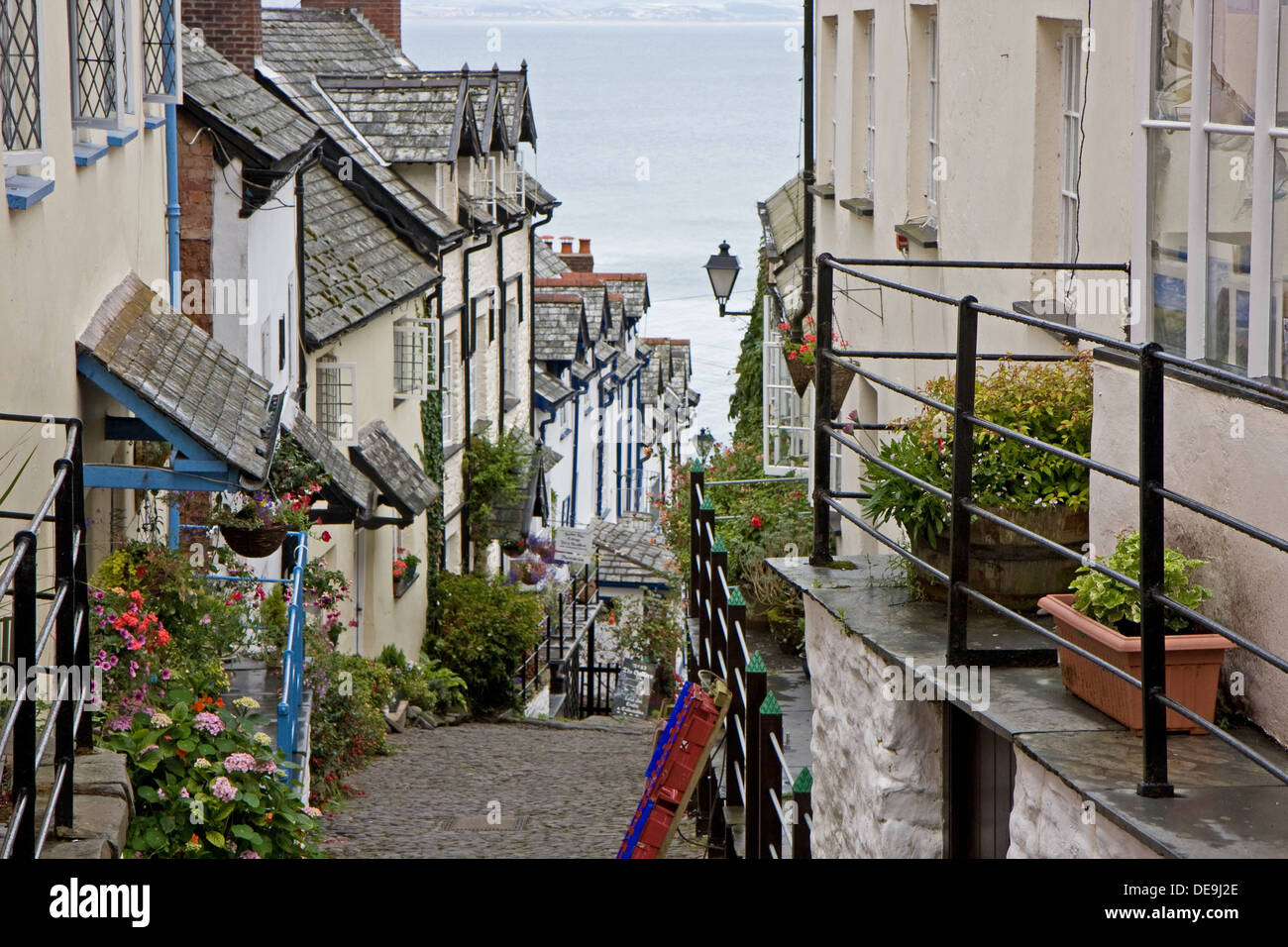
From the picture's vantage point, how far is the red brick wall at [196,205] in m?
12.7

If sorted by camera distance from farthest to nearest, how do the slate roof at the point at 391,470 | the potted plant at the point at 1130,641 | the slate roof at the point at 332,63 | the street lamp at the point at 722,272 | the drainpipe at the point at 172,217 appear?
the slate roof at the point at 332,63, the street lamp at the point at 722,272, the slate roof at the point at 391,470, the drainpipe at the point at 172,217, the potted plant at the point at 1130,641

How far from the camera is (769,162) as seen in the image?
17700 centimetres

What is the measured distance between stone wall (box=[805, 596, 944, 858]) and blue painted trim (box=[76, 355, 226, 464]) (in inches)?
146

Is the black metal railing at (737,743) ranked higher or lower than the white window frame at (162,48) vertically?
lower

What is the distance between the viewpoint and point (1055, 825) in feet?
12.6

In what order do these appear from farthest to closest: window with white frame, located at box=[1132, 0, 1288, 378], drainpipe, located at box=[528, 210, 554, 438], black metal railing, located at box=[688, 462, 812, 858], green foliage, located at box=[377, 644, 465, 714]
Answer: drainpipe, located at box=[528, 210, 554, 438] → green foliage, located at box=[377, 644, 465, 714] → black metal railing, located at box=[688, 462, 812, 858] → window with white frame, located at box=[1132, 0, 1288, 378]

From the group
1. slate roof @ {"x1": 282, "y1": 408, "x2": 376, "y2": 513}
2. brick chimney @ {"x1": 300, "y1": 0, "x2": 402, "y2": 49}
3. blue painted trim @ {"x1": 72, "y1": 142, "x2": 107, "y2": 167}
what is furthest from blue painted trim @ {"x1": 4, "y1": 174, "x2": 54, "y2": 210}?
brick chimney @ {"x1": 300, "y1": 0, "x2": 402, "y2": 49}

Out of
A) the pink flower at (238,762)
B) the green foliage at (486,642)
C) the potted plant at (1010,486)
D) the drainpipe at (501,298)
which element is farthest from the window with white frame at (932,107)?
the drainpipe at (501,298)

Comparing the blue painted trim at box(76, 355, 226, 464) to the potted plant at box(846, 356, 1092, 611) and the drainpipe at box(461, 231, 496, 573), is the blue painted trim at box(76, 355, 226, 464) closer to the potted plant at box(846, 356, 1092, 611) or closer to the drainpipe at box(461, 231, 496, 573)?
the potted plant at box(846, 356, 1092, 611)

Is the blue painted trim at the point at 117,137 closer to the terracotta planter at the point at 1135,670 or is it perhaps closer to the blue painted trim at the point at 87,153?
the blue painted trim at the point at 87,153

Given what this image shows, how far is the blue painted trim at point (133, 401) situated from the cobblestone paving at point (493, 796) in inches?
123

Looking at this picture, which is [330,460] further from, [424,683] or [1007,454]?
[1007,454]

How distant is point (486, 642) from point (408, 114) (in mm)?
7736

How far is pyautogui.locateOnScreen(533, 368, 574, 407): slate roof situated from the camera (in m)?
32.7
